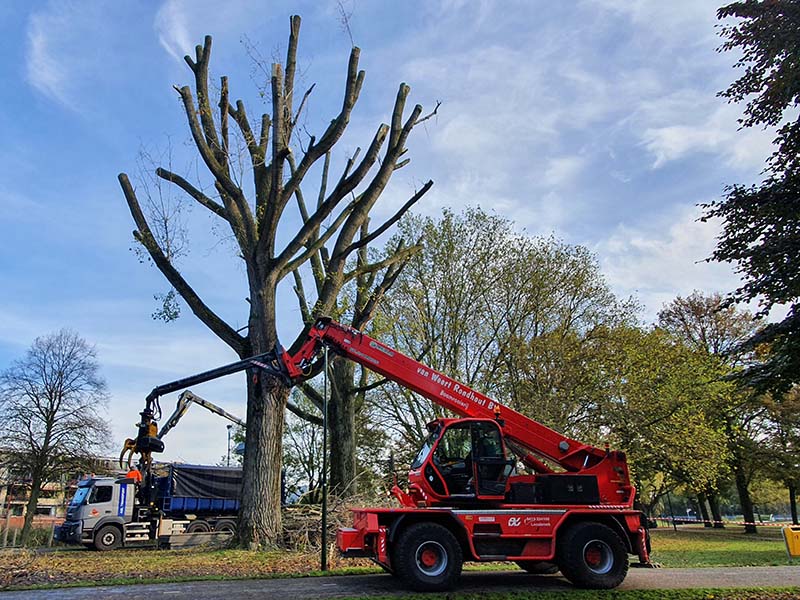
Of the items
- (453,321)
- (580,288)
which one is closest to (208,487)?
(453,321)

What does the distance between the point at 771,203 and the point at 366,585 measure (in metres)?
9.51

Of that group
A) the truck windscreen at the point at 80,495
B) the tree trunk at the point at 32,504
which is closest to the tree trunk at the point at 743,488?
the truck windscreen at the point at 80,495

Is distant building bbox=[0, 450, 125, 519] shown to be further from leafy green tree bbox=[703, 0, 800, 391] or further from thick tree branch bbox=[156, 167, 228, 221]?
leafy green tree bbox=[703, 0, 800, 391]

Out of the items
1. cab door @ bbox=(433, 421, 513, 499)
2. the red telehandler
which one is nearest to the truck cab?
the red telehandler

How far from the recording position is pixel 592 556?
9.40 metres

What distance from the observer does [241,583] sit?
30.8 feet

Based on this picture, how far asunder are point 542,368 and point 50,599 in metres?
21.0

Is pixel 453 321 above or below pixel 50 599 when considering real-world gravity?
above

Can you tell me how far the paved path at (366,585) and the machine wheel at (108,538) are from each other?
14.2 meters

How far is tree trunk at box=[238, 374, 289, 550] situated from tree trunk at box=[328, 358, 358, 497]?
669 cm

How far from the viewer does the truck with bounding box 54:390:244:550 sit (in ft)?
70.9

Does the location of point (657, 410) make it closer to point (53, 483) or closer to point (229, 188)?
point (229, 188)

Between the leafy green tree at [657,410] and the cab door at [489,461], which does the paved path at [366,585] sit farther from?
the leafy green tree at [657,410]

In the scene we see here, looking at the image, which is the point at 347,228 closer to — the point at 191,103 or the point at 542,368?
the point at 191,103
